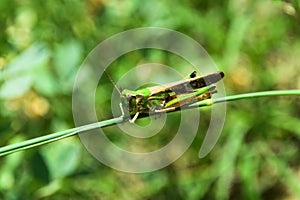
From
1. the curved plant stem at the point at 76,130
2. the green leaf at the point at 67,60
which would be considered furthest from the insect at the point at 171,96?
the green leaf at the point at 67,60

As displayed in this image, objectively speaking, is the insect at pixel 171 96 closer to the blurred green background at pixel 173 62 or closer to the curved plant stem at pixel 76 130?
the curved plant stem at pixel 76 130

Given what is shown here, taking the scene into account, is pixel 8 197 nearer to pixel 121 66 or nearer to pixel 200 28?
pixel 121 66

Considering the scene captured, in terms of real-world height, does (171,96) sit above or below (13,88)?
below

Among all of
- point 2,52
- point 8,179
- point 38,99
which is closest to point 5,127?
point 8,179

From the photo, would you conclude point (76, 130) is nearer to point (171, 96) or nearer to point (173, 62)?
point (171, 96)

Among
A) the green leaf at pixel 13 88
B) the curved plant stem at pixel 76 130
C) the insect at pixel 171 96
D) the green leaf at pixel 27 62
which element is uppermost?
the green leaf at pixel 27 62

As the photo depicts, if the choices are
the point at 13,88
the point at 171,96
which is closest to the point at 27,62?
the point at 13,88

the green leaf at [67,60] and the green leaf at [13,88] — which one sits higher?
the green leaf at [67,60]
